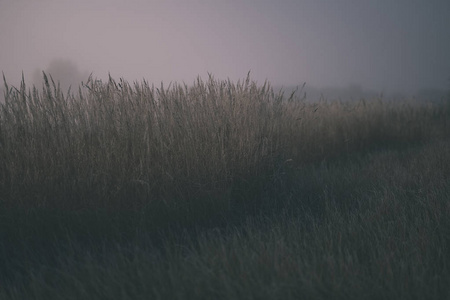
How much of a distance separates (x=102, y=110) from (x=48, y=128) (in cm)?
45

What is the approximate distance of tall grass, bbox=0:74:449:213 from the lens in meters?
2.47

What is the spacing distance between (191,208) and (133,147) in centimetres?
68

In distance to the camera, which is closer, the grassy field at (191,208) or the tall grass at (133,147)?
the grassy field at (191,208)

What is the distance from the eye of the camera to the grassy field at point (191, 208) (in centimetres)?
157

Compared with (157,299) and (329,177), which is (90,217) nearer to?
(157,299)

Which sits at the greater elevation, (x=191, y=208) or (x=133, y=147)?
(x=133, y=147)

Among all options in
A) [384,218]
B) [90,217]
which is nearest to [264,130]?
[384,218]

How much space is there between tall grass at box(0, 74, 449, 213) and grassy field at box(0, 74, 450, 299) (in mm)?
12

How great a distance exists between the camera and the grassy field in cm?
157

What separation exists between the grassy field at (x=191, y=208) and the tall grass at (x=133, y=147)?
1 cm

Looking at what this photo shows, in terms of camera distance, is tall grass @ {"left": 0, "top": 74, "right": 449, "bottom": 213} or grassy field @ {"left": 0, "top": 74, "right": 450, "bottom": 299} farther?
tall grass @ {"left": 0, "top": 74, "right": 449, "bottom": 213}

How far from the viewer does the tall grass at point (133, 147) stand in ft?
8.11

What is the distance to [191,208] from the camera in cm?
250

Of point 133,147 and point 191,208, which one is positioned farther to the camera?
point 133,147
